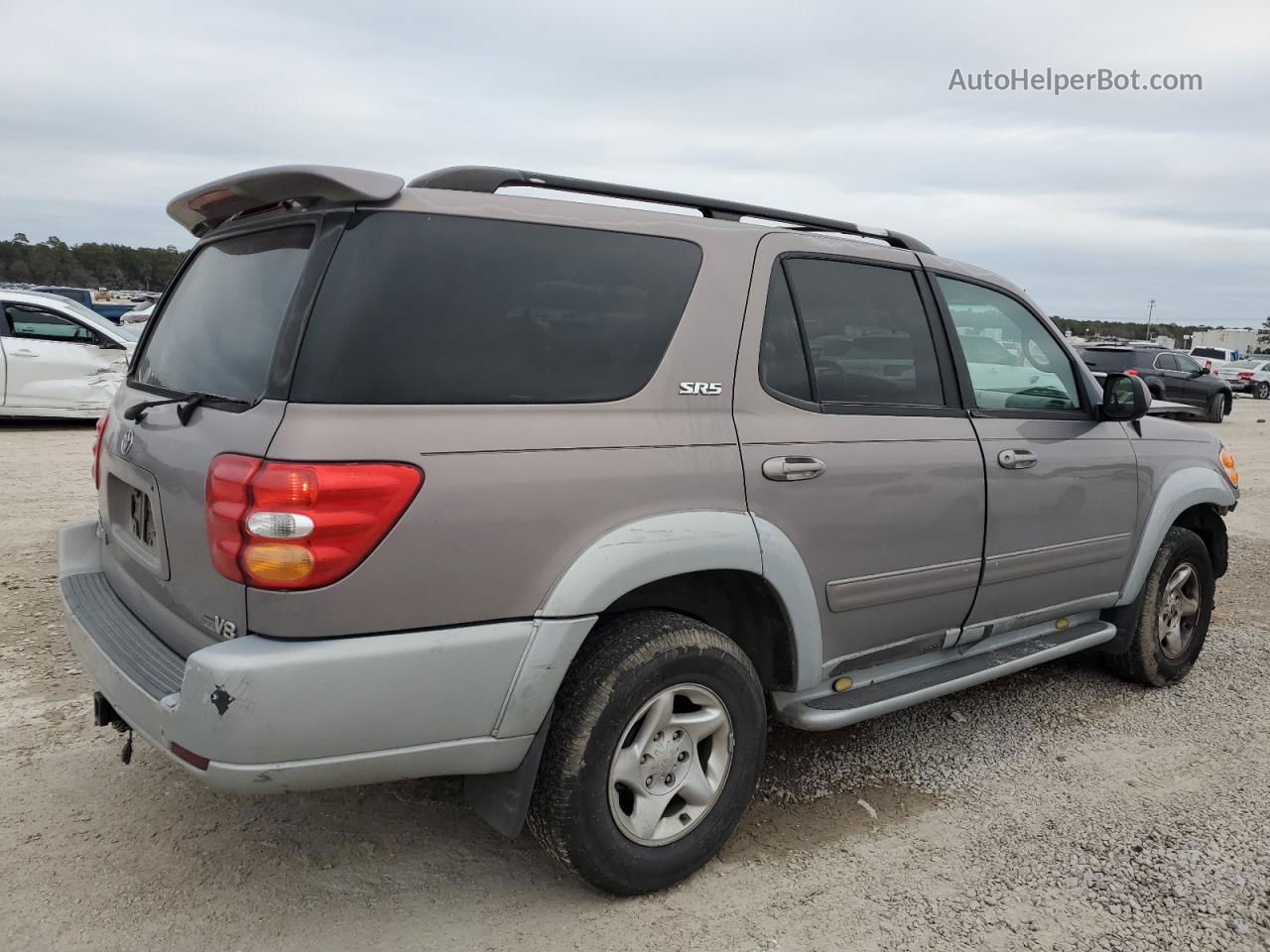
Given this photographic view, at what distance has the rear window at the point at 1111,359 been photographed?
1983 centimetres

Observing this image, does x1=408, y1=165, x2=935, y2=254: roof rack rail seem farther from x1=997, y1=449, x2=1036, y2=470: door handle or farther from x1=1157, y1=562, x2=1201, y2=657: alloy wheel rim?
x1=1157, y1=562, x2=1201, y2=657: alloy wheel rim

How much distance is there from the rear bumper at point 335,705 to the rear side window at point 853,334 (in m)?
1.18

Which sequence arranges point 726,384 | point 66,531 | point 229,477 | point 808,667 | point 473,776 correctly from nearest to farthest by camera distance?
point 229,477, point 473,776, point 726,384, point 808,667, point 66,531

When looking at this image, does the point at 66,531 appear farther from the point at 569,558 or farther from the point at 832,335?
the point at 832,335

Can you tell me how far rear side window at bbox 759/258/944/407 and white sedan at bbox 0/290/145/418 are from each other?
10513 mm

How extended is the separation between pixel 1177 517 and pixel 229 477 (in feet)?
13.6

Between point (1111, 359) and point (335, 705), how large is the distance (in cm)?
2097

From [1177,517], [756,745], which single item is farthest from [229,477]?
[1177,517]

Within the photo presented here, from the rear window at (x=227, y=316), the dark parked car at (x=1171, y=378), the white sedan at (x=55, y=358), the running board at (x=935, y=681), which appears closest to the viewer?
the rear window at (x=227, y=316)

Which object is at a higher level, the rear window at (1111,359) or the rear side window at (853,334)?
the rear side window at (853,334)

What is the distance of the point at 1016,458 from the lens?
12.0 feet

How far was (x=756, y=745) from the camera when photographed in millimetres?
2973

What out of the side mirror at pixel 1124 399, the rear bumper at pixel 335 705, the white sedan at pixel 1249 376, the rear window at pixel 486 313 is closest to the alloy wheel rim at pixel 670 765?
the rear bumper at pixel 335 705

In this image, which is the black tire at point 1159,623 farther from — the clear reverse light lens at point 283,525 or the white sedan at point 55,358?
the white sedan at point 55,358
